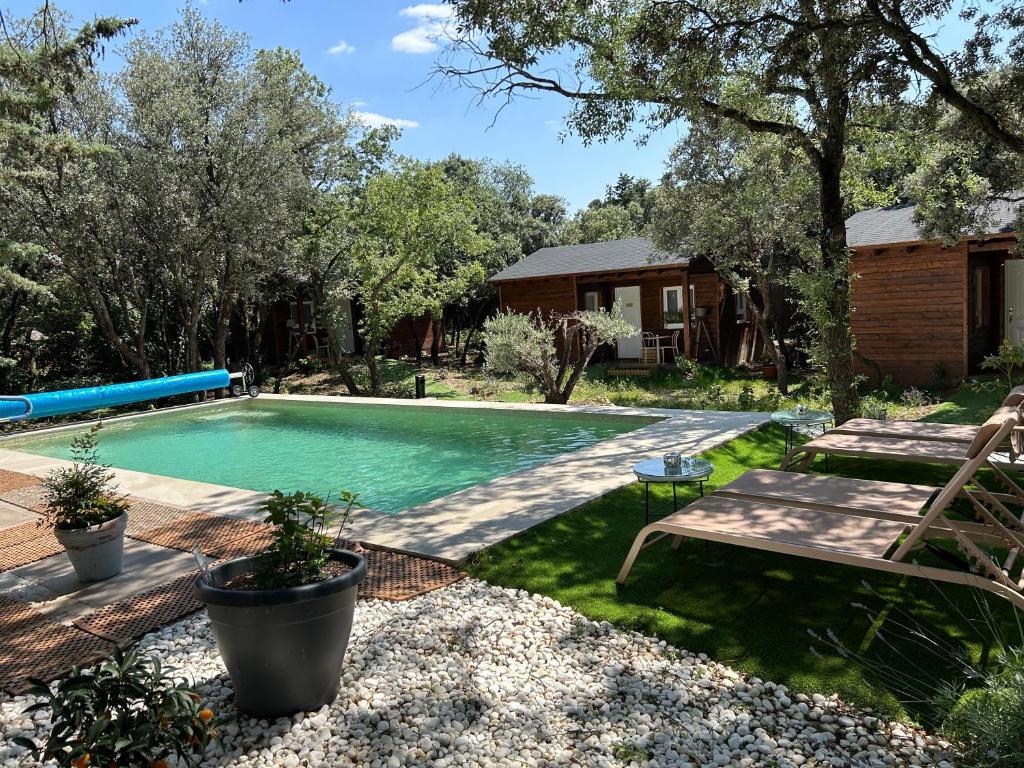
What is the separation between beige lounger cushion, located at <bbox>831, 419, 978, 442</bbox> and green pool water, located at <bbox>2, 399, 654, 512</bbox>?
3.56 meters

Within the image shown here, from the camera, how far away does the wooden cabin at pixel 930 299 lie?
13609 millimetres

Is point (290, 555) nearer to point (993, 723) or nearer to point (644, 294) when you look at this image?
point (993, 723)

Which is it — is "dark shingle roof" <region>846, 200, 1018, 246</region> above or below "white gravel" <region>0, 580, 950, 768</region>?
above

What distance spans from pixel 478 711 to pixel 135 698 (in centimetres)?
133

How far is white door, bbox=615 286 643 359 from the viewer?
2089cm

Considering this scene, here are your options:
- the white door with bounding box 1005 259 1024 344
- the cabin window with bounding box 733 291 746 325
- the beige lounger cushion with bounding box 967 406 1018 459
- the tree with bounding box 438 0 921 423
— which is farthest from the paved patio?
the cabin window with bounding box 733 291 746 325

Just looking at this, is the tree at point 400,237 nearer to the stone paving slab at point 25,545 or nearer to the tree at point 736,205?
the tree at point 736,205

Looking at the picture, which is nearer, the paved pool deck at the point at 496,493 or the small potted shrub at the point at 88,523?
the small potted shrub at the point at 88,523

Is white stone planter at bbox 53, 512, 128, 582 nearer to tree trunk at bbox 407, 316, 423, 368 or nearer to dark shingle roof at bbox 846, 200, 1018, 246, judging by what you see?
dark shingle roof at bbox 846, 200, 1018, 246

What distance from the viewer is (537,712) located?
302cm

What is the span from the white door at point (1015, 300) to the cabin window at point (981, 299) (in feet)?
1.23

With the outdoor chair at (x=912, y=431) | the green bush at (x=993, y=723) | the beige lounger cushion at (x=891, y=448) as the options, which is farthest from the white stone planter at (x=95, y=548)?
the outdoor chair at (x=912, y=431)

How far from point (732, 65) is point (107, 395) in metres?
12.4

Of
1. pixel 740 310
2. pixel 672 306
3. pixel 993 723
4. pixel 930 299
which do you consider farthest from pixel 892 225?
pixel 993 723
